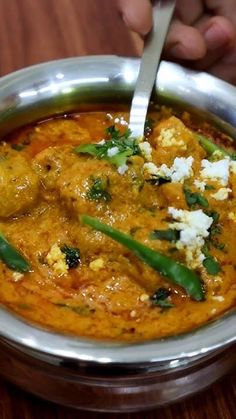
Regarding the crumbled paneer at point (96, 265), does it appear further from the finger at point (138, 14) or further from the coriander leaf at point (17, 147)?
the finger at point (138, 14)

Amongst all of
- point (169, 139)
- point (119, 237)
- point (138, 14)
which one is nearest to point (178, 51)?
point (138, 14)

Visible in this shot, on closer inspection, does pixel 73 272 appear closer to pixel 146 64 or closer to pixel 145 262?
pixel 145 262

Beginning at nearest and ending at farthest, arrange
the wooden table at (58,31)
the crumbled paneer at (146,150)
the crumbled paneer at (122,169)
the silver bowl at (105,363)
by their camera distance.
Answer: the silver bowl at (105,363)
the crumbled paneer at (122,169)
the crumbled paneer at (146,150)
the wooden table at (58,31)

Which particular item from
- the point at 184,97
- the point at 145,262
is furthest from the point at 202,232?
the point at 184,97

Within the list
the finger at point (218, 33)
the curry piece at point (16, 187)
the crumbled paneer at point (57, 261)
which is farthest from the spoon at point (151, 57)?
the crumbled paneer at point (57, 261)

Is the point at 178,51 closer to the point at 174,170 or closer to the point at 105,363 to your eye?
the point at 174,170
